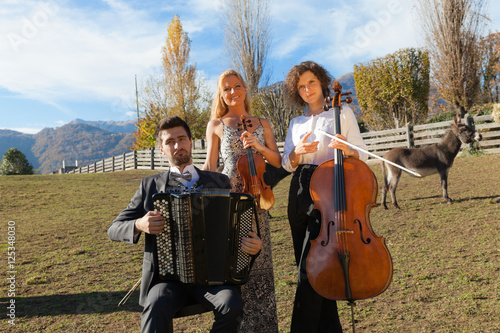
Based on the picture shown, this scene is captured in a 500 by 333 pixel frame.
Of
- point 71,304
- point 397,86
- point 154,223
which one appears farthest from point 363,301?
point 397,86

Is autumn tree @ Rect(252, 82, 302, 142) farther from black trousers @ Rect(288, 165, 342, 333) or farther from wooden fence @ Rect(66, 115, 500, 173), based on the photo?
black trousers @ Rect(288, 165, 342, 333)

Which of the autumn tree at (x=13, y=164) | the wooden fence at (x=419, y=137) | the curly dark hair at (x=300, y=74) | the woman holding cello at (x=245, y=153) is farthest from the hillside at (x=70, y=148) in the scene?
the curly dark hair at (x=300, y=74)

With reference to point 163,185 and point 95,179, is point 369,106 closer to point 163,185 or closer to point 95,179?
point 95,179

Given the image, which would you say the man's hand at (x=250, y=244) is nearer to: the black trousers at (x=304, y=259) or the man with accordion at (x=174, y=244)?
the man with accordion at (x=174, y=244)

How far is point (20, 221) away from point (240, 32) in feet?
57.0

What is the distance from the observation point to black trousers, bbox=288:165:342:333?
8.99ft

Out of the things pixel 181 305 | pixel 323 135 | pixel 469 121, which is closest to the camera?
pixel 181 305

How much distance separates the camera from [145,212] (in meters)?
2.71

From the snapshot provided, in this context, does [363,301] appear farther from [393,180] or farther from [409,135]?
[409,135]

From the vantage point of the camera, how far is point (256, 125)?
301 centimetres

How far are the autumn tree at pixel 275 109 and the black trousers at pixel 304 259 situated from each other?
61.9 feet

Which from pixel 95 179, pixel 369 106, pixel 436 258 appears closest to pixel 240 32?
pixel 369 106

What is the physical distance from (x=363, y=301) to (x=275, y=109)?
18781mm

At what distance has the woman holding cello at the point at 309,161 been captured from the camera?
8.97ft
